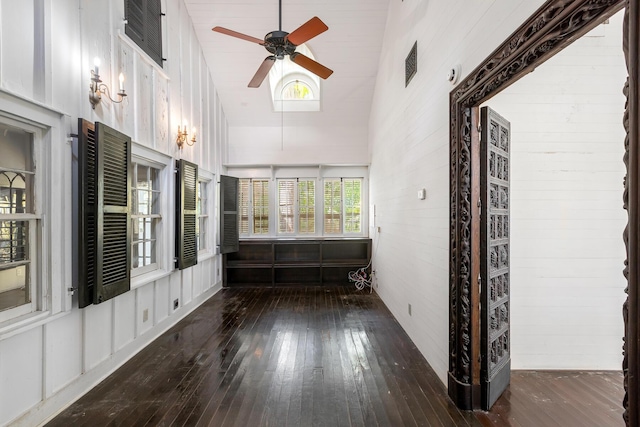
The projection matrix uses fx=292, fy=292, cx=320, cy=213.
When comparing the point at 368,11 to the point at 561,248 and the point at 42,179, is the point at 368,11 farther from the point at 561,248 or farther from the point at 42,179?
the point at 42,179

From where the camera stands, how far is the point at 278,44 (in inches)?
123

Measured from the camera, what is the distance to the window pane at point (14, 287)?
1.97 m

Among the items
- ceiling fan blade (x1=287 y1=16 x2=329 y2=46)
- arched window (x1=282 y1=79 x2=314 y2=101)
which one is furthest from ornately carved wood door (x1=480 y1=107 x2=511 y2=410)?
arched window (x1=282 y1=79 x2=314 y2=101)

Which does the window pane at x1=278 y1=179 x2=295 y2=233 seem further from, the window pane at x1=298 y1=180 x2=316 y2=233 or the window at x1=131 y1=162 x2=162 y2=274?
the window at x1=131 y1=162 x2=162 y2=274

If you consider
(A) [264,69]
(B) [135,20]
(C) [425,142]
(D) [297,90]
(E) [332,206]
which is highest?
(D) [297,90]

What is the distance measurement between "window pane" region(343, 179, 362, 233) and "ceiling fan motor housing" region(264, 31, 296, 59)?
11.8 ft

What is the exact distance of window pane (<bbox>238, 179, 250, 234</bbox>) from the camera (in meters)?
6.50

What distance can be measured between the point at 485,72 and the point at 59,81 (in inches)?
121

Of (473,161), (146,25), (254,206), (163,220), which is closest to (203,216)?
(163,220)

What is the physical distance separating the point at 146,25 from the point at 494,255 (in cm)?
428

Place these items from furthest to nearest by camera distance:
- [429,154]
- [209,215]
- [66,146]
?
[209,215], [429,154], [66,146]

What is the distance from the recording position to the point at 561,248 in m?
2.74

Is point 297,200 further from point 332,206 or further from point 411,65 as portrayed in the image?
point 411,65

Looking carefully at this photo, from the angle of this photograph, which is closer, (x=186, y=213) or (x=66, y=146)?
(x=66, y=146)
